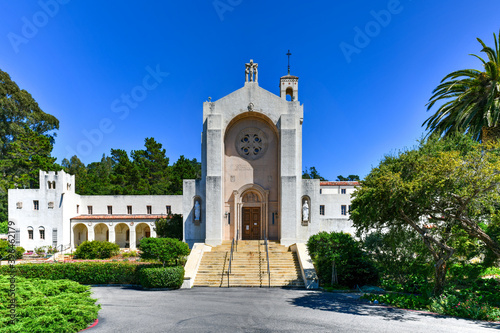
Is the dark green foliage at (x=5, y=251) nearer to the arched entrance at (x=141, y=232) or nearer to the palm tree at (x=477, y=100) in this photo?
the arched entrance at (x=141, y=232)

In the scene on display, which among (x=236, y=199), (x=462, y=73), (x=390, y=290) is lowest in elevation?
(x=390, y=290)

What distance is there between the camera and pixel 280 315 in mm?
12734

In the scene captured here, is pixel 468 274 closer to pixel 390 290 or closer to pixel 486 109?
pixel 390 290

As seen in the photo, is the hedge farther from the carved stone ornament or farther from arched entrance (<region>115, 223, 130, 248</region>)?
arched entrance (<region>115, 223, 130, 248</region>)

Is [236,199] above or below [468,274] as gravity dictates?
above

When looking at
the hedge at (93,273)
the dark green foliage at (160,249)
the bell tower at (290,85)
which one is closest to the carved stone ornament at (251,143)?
the bell tower at (290,85)

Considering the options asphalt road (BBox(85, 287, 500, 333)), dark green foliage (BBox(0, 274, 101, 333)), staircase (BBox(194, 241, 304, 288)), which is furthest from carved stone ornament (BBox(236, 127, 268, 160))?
dark green foliage (BBox(0, 274, 101, 333))

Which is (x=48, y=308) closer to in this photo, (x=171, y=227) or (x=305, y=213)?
(x=171, y=227)

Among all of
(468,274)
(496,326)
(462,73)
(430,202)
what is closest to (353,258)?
(468,274)

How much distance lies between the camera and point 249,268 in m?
21.2

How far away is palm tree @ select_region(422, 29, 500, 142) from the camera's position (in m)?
18.7

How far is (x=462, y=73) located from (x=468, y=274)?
460 inches

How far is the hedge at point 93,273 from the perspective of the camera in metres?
20.6

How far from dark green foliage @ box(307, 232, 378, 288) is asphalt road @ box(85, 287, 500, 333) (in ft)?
7.26
